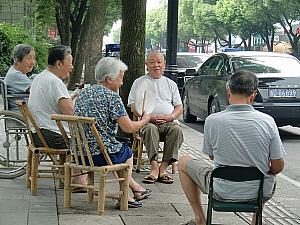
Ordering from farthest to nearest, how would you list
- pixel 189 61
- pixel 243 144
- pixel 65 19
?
pixel 65 19 → pixel 189 61 → pixel 243 144

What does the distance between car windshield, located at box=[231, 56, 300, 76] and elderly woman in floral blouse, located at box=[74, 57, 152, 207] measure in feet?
22.1

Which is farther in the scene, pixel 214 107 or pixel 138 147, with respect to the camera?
pixel 214 107

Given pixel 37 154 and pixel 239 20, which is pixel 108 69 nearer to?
pixel 37 154

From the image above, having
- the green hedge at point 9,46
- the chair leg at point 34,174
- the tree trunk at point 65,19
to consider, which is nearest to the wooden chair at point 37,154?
the chair leg at point 34,174

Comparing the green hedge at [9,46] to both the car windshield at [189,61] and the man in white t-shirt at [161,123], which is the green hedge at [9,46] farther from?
the man in white t-shirt at [161,123]

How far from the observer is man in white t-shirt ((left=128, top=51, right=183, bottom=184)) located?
8141 millimetres

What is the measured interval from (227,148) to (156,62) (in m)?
3.48

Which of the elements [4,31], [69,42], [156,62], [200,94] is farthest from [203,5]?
[156,62]

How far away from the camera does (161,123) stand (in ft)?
27.3

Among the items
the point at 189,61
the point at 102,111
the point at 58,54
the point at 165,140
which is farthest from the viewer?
the point at 189,61

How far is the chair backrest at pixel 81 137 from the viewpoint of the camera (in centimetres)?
620

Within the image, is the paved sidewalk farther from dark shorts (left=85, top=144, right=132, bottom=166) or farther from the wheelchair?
dark shorts (left=85, top=144, right=132, bottom=166)

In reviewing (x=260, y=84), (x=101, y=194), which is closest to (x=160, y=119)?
(x=101, y=194)

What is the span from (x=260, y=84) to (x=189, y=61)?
11703mm
